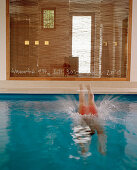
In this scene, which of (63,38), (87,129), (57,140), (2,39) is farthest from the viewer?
(63,38)

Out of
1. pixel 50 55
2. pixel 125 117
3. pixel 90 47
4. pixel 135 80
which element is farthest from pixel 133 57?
pixel 125 117

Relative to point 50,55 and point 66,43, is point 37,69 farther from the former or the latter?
point 66,43

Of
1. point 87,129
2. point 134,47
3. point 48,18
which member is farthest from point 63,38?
point 87,129

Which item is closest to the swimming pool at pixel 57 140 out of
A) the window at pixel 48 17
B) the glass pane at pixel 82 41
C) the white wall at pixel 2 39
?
the white wall at pixel 2 39

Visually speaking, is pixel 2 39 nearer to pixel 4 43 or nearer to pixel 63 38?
pixel 4 43

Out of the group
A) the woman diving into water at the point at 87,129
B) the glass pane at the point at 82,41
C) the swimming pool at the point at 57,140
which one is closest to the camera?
the swimming pool at the point at 57,140

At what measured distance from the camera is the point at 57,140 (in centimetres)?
245

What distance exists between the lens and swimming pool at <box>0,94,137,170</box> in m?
1.86

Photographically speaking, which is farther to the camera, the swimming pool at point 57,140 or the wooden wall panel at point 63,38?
the wooden wall panel at point 63,38

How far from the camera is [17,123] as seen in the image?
10.4 ft

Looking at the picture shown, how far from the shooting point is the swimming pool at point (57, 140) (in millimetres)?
1864

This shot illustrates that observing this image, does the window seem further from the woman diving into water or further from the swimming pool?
the woman diving into water

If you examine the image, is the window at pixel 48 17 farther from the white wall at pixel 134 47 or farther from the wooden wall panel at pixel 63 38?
the white wall at pixel 134 47

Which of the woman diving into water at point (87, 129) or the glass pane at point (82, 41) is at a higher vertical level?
the glass pane at point (82, 41)
